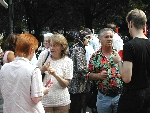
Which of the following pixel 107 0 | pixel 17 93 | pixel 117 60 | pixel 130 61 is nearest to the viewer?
pixel 17 93

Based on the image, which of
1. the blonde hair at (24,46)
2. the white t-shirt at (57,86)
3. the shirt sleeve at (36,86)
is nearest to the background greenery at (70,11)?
the white t-shirt at (57,86)

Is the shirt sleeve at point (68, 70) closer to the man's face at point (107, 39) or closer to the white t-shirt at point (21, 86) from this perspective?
the man's face at point (107, 39)

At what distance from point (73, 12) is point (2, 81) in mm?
34030

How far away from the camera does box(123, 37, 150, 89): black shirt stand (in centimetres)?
421

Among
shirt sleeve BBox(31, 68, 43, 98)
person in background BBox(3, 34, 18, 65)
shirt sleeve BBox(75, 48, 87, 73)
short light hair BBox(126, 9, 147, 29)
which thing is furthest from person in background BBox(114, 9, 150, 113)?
shirt sleeve BBox(75, 48, 87, 73)

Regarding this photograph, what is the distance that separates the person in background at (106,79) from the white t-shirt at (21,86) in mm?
1497

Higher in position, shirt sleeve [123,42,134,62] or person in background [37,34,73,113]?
shirt sleeve [123,42,134,62]

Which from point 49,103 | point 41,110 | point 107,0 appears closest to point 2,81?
point 41,110

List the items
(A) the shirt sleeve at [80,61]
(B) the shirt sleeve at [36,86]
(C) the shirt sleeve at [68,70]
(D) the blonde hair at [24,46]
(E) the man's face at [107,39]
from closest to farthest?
1. (B) the shirt sleeve at [36,86]
2. (D) the blonde hair at [24,46]
3. (C) the shirt sleeve at [68,70]
4. (E) the man's face at [107,39]
5. (A) the shirt sleeve at [80,61]

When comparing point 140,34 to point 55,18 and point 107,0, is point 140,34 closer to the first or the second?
point 107,0

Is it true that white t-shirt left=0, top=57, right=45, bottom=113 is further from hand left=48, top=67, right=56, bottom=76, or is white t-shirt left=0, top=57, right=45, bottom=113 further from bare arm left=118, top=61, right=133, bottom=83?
hand left=48, top=67, right=56, bottom=76

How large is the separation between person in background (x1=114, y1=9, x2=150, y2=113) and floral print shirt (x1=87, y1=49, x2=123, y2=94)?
0.85 meters

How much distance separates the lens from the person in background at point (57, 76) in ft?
17.1

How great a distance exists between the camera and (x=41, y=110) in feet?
13.2
